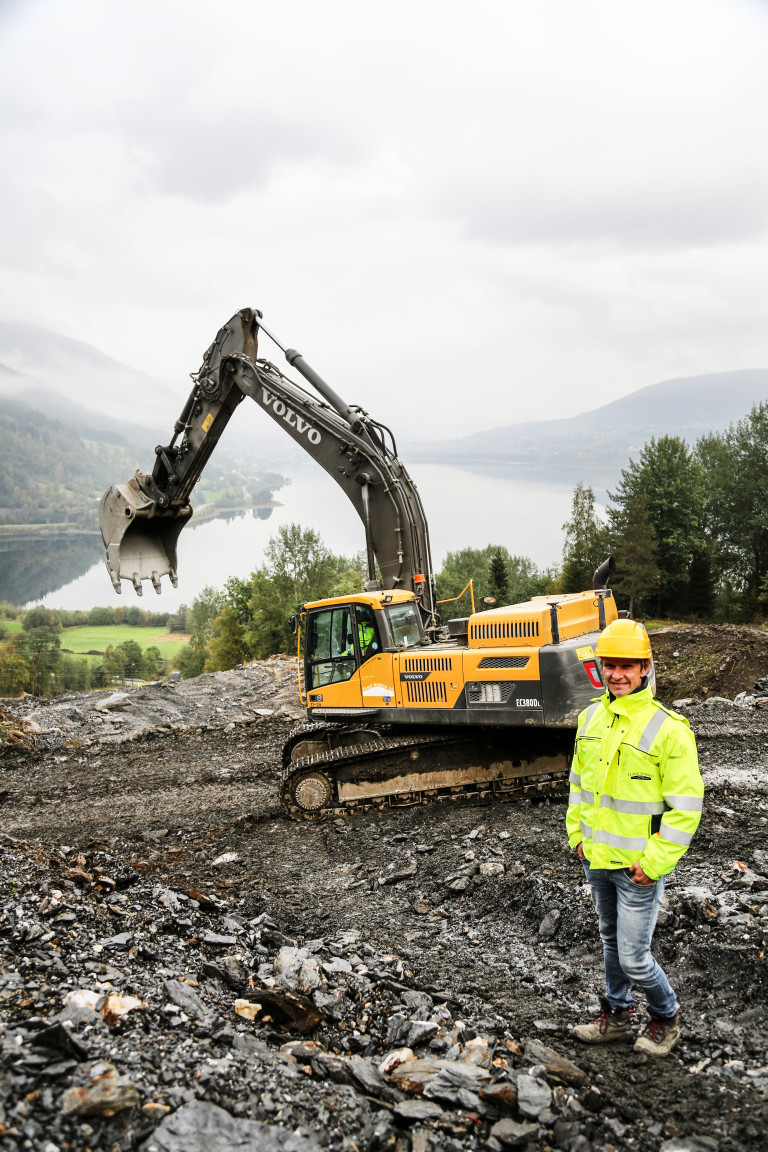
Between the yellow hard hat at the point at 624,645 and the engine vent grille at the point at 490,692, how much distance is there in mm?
4319

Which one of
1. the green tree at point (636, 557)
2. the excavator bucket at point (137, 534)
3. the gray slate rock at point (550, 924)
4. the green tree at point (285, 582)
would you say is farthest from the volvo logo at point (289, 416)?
the green tree at point (285, 582)

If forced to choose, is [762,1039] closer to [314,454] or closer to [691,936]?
[691,936]

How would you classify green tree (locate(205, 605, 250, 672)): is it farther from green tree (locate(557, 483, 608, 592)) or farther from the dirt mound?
the dirt mound

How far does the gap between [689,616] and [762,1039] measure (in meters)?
34.1

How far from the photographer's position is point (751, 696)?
12.9m

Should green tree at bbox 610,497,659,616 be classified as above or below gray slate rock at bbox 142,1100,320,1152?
above

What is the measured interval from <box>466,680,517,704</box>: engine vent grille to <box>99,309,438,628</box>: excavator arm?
4.89 ft

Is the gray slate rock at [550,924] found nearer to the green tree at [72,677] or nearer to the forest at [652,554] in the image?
the forest at [652,554]

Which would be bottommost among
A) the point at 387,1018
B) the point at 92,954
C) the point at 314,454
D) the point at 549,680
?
the point at 387,1018

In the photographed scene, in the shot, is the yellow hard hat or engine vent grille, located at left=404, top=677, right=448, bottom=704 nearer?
the yellow hard hat

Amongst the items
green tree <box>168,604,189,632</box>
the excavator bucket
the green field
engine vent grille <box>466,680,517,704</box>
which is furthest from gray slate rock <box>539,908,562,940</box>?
green tree <box>168,604,189,632</box>

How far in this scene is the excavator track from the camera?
8148 millimetres

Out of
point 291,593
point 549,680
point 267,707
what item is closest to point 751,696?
point 549,680

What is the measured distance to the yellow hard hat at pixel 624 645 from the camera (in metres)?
3.39
